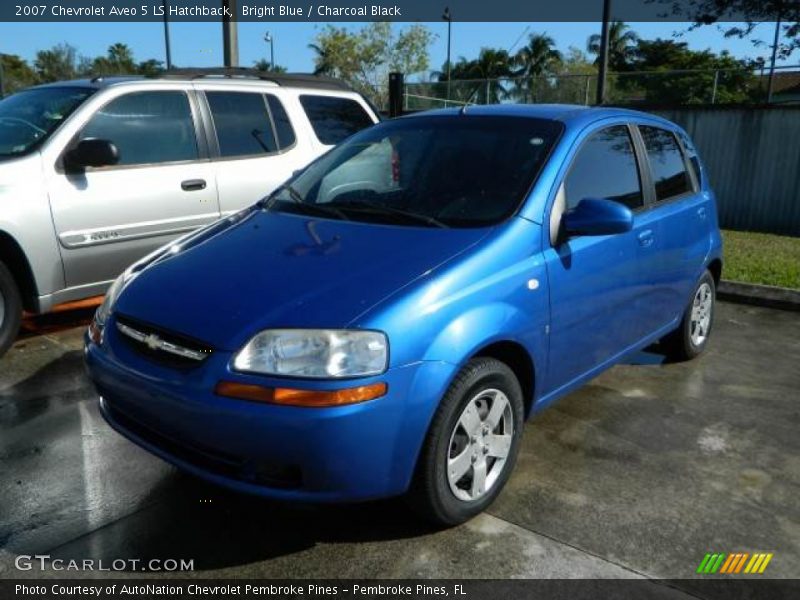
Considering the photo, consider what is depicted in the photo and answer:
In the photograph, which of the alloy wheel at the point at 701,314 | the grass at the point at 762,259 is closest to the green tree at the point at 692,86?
the grass at the point at 762,259

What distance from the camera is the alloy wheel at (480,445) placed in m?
2.72

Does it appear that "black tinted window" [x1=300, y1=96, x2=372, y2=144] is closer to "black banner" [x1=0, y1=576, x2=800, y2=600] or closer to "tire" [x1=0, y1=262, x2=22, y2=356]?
"tire" [x1=0, y1=262, x2=22, y2=356]

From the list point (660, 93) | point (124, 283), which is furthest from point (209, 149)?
point (660, 93)

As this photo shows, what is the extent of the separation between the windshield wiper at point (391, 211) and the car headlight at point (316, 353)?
0.84 m

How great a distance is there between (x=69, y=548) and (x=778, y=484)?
3.08 meters

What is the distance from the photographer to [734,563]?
2.64 metres

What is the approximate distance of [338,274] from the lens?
2.67 meters

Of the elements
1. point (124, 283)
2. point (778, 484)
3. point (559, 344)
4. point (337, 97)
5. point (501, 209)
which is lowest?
point (778, 484)

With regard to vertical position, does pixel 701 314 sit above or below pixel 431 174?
below

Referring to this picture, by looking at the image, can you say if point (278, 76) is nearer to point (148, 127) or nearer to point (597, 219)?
point (148, 127)

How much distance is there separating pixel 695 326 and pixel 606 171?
1857 millimetres

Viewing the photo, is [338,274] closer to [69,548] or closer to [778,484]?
[69,548]

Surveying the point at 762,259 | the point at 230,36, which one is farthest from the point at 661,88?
the point at 230,36

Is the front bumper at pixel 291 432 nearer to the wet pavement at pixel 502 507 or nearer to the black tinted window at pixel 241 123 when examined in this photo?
the wet pavement at pixel 502 507
